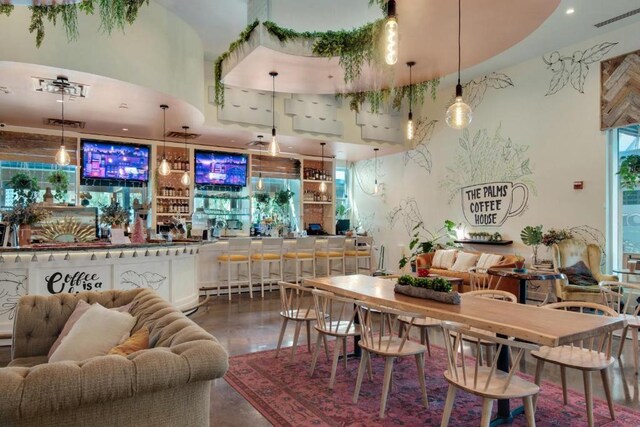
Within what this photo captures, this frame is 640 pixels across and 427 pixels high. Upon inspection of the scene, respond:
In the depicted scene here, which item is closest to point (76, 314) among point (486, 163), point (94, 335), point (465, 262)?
point (94, 335)

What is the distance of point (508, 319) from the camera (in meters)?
2.77

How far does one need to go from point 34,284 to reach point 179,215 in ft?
13.0

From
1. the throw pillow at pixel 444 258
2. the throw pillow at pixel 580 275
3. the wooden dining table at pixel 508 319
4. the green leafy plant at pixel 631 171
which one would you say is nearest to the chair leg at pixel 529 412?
the wooden dining table at pixel 508 319

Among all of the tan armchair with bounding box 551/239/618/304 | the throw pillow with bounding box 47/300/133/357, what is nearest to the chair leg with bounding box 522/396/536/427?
the throw pillow with bounding box 47/300/133/357

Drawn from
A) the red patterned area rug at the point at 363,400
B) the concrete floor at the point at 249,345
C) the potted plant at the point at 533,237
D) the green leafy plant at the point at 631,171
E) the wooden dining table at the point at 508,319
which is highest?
the green leafy plant at the point at 631,171

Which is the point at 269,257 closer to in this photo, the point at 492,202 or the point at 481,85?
the point at 492,202

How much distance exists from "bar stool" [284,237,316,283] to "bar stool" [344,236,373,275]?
2.77ft

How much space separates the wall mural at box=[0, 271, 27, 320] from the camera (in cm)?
482

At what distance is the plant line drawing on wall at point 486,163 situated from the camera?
7866mm

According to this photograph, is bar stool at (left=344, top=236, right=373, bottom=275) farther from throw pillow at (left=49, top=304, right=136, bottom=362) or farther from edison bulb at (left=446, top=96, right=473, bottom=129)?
throw pillow at (left=49, top=304, right=136, bottom=362)

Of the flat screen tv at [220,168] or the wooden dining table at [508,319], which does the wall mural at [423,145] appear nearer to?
the flat screen tv at [220,168]

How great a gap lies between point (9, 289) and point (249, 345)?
2.86 meters

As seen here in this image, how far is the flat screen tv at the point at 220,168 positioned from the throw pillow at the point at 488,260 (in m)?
5.31

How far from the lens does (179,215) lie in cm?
880
